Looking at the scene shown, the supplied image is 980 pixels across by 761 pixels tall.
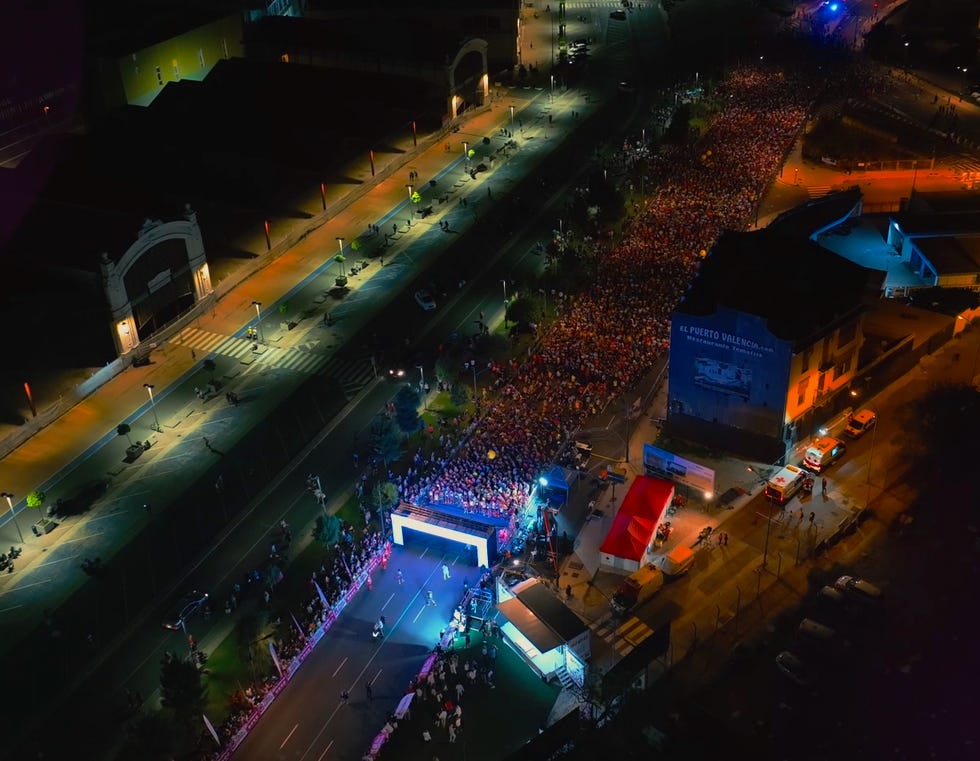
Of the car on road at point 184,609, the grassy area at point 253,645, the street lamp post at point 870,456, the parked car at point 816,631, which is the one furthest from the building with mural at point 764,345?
the car on road at point 184,609

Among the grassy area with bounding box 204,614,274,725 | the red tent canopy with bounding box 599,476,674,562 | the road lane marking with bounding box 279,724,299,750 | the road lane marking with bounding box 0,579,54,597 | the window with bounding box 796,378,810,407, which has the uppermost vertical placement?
the window with bounding box 796,378,810,407

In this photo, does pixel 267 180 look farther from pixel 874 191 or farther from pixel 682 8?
pixel 682 8

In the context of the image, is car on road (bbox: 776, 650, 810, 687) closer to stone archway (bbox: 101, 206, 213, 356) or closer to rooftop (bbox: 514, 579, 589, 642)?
rooftop (bbox: 514, 579, 589, 642)

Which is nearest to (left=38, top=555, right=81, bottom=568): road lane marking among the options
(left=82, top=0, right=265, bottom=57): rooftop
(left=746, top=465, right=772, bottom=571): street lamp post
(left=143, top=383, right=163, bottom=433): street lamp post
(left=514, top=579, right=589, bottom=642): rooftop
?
(left=143, top=383, right=163, bottom=433): street lamp post

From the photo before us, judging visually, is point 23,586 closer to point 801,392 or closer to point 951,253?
point 801,392

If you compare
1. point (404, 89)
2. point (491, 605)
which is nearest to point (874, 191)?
point (404, 89)

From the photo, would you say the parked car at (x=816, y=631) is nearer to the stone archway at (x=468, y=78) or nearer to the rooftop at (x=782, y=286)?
the rooftop at (x=782, y=286)
